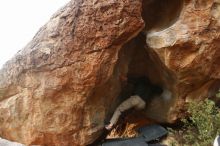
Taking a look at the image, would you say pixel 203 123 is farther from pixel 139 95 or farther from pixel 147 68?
pixel 147 68

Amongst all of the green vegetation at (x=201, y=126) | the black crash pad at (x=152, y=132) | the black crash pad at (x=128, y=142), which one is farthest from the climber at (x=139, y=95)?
the green vegetation at (x=201, y=126)

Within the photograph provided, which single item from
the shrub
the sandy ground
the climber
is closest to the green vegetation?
the shrub

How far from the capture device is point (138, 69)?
6648 millimetres

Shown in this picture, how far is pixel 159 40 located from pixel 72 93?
151 centimetres

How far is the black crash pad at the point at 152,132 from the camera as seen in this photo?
5.97 metres

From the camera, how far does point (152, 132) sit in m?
6.09

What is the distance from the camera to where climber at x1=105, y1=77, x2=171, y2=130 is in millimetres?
6109

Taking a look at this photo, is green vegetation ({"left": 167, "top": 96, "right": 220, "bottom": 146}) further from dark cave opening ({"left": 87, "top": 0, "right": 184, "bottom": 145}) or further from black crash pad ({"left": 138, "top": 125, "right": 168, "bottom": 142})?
dark cave opening ({"left": 87, "top": 0, "right": 184, "bottom": 145})

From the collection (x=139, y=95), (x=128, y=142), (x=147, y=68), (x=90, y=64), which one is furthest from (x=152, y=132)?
(x=90, y=64)

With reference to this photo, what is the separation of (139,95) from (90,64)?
1.45m

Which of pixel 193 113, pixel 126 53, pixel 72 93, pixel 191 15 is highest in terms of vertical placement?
pixel 191 15

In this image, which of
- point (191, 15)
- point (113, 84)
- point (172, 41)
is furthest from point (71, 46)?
point (191, 15)

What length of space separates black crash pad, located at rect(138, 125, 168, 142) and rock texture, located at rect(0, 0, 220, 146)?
0.42 metres

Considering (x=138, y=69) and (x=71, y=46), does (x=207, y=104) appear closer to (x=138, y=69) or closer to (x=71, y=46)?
(x=138, y=69)
